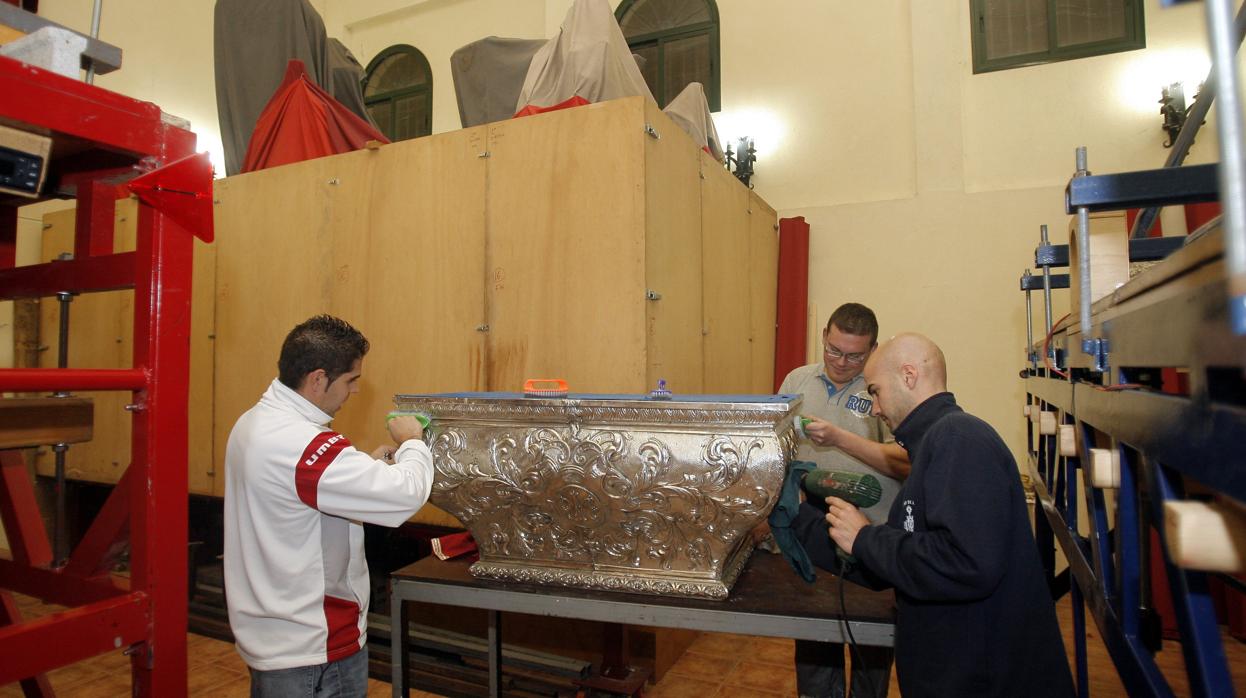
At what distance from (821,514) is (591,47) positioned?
104 inches

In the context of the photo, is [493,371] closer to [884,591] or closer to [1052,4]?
[884,591]

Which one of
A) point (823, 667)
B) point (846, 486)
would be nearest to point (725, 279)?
point (823, 667)

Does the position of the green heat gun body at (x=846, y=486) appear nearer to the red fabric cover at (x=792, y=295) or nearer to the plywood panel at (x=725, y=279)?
the plywood panel at (x=725, y=279)

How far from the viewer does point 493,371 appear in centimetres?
317

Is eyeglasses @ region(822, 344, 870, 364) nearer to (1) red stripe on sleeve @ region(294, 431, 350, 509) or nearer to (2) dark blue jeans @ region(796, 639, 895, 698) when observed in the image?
(2) dark blue jeans @ region(796, 639, 895, 698)

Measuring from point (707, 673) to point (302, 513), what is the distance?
2.19 m

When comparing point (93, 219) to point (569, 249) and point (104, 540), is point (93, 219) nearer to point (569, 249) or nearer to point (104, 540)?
point (104, 540)

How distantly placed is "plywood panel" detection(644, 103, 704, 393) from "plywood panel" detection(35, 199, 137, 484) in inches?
137

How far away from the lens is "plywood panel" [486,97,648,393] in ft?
9.42

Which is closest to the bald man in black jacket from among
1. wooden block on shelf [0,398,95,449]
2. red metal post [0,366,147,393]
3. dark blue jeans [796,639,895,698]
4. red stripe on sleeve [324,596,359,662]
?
dark blue jeans [796,639,895,698]

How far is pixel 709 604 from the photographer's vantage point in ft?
5.38

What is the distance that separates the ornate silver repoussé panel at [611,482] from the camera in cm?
162

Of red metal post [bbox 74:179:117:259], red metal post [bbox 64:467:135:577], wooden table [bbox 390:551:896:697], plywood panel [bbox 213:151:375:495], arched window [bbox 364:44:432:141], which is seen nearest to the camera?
wooden table [bbox 390:551:896:697]

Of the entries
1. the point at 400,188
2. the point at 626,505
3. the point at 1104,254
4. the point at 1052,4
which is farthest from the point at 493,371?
the point at 1052,4
